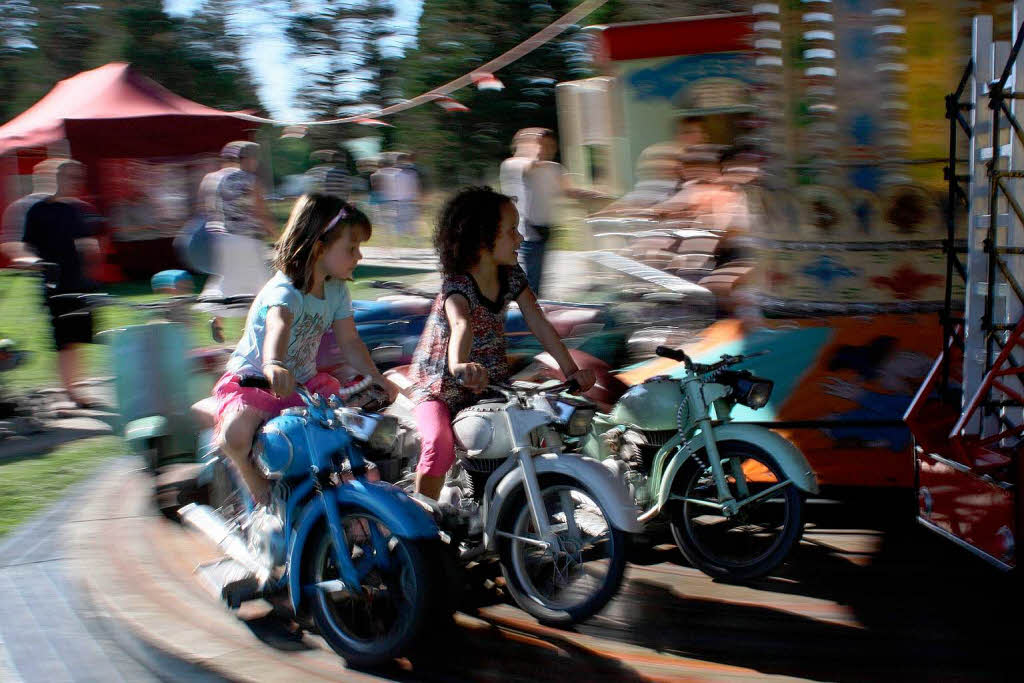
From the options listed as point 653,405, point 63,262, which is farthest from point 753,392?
point 63,262

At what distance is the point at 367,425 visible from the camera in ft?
12.1

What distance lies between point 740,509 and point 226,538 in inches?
82.7

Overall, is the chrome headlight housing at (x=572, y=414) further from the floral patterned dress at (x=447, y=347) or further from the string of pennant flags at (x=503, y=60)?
the string of pennant flags at (x=503, y=60)

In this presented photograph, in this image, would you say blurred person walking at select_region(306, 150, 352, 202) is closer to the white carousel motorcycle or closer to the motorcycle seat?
the motorcycle seat

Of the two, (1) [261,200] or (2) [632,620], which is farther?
(1) [261,200]

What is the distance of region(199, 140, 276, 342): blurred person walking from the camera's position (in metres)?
8.50

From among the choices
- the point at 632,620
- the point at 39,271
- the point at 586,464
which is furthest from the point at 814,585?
the point at 39,271

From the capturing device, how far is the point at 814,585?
4.45 m

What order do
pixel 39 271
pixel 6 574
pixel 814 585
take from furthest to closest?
pixel 39 271 → pixel 6 574 → pixel 814 585

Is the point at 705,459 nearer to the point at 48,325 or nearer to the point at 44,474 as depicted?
the point at 44,474

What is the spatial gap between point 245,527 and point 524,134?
5.48 metres

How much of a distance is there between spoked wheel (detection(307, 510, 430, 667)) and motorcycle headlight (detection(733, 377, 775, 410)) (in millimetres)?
1663

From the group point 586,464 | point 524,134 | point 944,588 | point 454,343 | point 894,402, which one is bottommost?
point 944,588

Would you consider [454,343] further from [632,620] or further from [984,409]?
[984,409]
